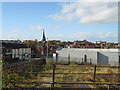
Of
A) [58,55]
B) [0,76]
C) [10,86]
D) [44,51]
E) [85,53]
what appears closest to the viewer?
[0,76]

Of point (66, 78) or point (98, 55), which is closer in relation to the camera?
point (66, 78)

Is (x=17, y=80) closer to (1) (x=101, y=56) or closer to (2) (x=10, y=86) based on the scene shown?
(2) (x=10, y=86)

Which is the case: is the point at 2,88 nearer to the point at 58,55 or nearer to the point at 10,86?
the point at 10,86

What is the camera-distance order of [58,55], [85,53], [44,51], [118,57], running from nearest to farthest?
[118,57] → [85,53] → [58,55] → [44,51]

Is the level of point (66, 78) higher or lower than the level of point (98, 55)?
lower

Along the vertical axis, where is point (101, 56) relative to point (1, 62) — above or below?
below

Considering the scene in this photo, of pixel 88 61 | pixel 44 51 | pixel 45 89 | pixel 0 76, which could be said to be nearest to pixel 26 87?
pixel 45 89

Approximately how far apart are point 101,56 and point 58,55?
18.5 feet

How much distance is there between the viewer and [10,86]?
328 centimetres

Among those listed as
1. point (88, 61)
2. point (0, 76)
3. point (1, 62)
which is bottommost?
point (88, 61)

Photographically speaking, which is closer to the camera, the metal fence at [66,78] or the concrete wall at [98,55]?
the metal fence at [66,78]

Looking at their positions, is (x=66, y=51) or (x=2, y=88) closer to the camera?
(x=2, y=88)

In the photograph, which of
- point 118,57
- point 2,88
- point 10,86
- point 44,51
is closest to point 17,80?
point 10,86

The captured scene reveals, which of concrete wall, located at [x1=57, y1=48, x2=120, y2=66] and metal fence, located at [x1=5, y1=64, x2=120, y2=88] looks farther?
concrete wall, located at [x1=57, y1=48, x2=120, y2=66]
